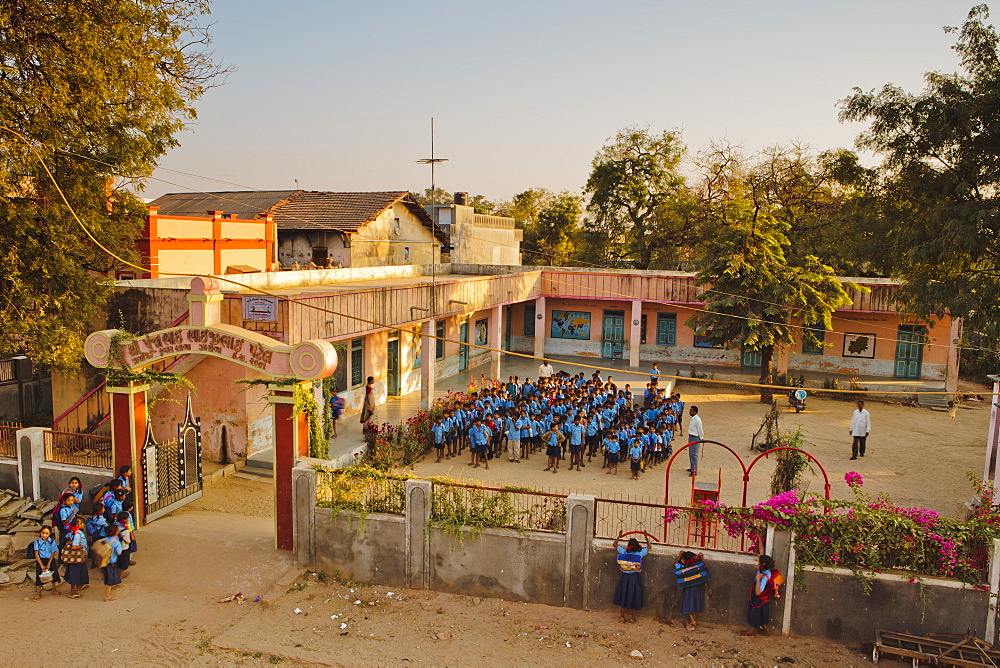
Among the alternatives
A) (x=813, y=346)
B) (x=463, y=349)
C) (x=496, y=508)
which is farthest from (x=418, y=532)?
(x=813, y=346)

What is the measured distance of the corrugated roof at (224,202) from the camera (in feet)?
96.4

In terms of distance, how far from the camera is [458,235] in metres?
36.3

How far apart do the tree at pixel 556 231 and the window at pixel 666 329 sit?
63.0 ft

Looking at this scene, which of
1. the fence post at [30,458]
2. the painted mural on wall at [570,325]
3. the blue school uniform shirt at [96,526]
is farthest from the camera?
the painted mural on wall at [570,325]

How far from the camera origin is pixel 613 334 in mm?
28812

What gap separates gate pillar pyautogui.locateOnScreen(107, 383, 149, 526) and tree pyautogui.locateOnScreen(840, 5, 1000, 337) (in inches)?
681

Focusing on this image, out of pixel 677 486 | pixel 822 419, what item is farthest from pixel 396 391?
pixel 822 419

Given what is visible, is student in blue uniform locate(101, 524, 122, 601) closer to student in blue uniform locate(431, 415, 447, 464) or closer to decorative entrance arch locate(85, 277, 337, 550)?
decorative entrance arch locate(85, 277, 337, 550)

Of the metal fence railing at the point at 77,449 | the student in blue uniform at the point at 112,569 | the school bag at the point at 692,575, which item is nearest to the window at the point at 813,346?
the school bag at the point at 692,575

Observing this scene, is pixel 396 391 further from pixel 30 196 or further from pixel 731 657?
pixel 731 657

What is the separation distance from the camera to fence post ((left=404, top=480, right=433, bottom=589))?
10.0 m

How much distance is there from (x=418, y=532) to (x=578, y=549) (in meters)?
2.23

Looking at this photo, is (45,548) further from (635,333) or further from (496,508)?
(635,333)

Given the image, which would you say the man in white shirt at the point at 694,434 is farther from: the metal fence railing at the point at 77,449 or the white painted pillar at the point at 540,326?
the white painted pillar at the point at 540,326
